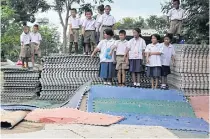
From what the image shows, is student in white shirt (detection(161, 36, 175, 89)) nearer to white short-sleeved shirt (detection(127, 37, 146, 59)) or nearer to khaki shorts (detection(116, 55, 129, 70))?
white short-sleeved shirt (detection(127, 37, 146, 59))

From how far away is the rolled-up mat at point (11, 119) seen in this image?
586 cm

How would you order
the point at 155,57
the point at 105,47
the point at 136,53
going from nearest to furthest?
1. the point at 155,57
2. the point at 136,53
3. the point at 105,47

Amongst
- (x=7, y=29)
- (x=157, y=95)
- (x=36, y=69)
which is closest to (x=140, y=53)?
(x=157, y=95)

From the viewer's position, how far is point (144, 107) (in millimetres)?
7941

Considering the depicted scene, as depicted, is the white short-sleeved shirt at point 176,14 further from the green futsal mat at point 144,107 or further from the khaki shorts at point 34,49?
the khaki shorts at point 34,49

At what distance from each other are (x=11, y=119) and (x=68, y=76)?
178 inches

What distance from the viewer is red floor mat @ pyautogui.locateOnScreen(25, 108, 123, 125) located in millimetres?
6270

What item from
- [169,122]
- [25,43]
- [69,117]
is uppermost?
[25,43]

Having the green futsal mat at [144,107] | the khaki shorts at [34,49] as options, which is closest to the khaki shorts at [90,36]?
the khaki shorts at [34,49]

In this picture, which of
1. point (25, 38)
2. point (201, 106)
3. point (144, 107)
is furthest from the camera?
point (25, 38)

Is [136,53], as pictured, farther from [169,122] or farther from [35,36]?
[35,36]

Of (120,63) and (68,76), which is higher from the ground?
(120,63)

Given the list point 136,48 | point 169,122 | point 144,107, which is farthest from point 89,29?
point 169,122

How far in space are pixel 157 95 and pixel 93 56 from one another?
245cm
